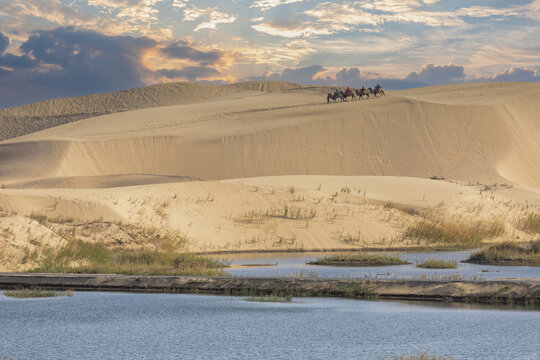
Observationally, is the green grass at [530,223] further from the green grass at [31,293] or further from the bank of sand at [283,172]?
the green grass at [31,293]

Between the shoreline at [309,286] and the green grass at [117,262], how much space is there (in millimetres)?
1856

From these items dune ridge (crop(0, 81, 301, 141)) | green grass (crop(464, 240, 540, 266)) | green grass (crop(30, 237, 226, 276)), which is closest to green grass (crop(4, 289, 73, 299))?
green grass (crop(30, 237, 226, 276))

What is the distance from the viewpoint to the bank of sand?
31688 millimetres

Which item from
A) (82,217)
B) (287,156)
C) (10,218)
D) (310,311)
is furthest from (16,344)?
(287,156)

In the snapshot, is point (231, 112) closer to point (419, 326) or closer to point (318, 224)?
point (318, 224)

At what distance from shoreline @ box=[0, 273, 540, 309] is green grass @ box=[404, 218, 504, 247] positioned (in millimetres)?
19899

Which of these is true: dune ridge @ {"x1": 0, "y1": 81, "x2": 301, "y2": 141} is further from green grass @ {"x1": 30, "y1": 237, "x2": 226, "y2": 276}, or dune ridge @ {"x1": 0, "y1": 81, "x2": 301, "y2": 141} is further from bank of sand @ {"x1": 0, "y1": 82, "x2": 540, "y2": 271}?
green grass @ {"x1": 30, "y1": 237, "x2": 226, "y2": 276}

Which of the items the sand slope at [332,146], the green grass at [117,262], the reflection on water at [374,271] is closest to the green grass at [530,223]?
the reflection on water at [374,271]

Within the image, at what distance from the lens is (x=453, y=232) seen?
36.2 m

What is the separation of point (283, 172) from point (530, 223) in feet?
90.3

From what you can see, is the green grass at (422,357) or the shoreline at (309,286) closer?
the green grass at (422,357)

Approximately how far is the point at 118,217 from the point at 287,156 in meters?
38.1

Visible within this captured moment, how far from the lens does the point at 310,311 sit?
13.4 meters

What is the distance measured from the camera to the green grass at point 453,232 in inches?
1384
